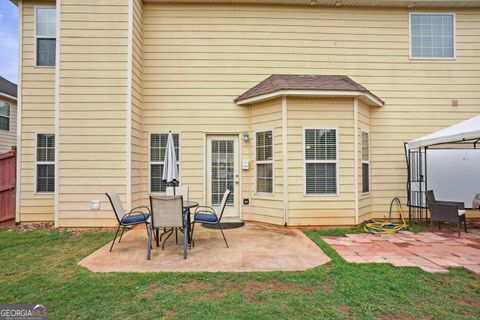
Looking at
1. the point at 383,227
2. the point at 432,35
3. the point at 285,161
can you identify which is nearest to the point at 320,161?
the point at 285,161

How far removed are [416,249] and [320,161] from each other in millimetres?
2441

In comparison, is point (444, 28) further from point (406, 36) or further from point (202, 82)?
point (202, 82)

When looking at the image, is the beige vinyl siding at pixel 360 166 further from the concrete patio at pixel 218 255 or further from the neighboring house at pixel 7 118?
the neighboring house at pixel 7 118

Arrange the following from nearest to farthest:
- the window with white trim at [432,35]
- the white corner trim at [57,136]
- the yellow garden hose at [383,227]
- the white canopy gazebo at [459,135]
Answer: the white canopy gazebo at [459,135], the yellow garden hose at [383,227], the white corner trim at [57,136], the window with white trim at [432,35]

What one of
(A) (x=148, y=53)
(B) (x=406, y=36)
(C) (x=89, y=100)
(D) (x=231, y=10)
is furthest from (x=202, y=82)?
(B) (x=406, y=36)

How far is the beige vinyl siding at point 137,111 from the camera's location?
6.14 meters

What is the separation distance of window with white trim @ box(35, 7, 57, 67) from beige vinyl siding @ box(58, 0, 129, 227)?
36.0 inches

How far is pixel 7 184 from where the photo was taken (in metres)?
6.42

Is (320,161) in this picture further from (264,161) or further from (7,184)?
(7,184)

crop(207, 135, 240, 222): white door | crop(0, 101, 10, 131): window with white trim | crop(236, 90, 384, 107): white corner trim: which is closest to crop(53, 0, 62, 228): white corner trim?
crop(207, 135, 240, 222): white door

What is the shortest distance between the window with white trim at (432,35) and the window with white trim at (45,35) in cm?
909

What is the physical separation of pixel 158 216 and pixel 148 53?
14.9 ft

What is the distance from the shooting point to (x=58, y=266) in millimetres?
3758

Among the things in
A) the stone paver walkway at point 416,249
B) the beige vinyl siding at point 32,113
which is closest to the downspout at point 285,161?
the stone paver walkway at point 416,249
